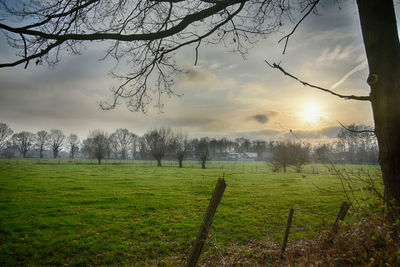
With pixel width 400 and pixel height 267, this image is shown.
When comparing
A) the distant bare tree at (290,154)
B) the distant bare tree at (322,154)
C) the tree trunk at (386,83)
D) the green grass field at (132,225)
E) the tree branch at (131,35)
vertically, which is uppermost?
the tree branch at (131,35)

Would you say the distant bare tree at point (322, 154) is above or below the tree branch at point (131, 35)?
below

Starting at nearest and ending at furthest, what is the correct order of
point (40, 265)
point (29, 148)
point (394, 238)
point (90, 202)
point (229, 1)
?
point (394, 238), point (229, 1), point (40, 265), point (90, 202), point (29, 148)

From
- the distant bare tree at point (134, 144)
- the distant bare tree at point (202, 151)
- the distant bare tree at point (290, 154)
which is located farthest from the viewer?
the distant bare tree at point (134, 144)

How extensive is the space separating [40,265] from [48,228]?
3348 mm

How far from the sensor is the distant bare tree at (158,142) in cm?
6037

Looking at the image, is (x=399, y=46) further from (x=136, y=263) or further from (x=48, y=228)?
(x=48, y=228)

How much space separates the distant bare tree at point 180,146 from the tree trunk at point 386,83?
56.3 m

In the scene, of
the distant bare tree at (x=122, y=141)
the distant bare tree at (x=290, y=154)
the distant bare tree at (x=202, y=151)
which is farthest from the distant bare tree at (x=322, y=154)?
the distant bare tree at (x=122, y=141)

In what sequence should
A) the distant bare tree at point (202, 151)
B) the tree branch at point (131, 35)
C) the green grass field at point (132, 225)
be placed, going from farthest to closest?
the distant bare tree at point (202, 151) < the green grass field at point (132, 225) < the tree branch at point (131, 35)

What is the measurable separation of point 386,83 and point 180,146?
59.0 meters

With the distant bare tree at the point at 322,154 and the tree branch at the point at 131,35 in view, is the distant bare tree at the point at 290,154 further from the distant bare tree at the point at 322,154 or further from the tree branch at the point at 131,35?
the tree branch at the point at 131,35

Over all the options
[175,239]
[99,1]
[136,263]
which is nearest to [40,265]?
[136,263]

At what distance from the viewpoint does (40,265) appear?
20.3 ft

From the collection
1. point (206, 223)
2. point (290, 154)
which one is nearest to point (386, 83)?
point (206, 223)
